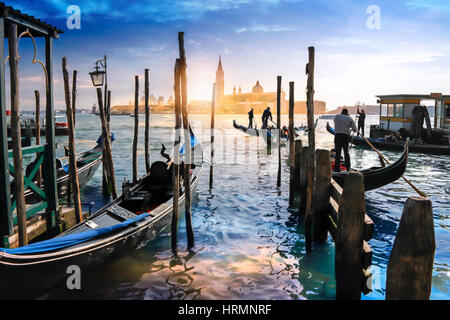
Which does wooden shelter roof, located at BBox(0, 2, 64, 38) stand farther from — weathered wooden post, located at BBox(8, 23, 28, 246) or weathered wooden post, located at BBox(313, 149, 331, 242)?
weathered wooden post, located at BBox(313, 149, 331, 242)

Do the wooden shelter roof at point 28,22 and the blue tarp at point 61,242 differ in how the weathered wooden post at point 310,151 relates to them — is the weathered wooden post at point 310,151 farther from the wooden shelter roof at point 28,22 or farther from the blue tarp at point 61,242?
the wooden shelter roof at point 28,22

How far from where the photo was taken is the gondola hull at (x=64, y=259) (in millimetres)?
3330

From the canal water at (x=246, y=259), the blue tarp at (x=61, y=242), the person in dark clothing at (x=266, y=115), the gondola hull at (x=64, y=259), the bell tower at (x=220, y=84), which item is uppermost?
the bell tower at (x=220, y=84)

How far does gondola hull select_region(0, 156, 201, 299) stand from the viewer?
3330mm

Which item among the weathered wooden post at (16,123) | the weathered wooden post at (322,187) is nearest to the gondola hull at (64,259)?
the weathered wooden post at (16,123)

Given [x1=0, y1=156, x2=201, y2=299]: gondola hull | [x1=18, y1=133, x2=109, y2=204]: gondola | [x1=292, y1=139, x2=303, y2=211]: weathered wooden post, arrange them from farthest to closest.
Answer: [x1=18, y1=133, x2=109, y2=204]: gondola, [x1=292, y1=139, x2=303, y2=211]: weathered wooden post, [x1=0, y1=156, x2=201, y2=299]: gondola hull

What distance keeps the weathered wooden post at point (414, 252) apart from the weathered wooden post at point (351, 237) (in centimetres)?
84

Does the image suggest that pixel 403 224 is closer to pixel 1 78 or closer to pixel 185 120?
pixel 185 120

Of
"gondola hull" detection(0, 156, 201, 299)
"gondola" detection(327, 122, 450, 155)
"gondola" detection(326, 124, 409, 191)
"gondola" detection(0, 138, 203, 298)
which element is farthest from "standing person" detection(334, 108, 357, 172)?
"gondola" detection(327, 122, 450, 155)

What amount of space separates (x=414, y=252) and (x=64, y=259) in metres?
3.41

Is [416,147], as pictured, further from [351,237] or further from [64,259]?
[64,259]

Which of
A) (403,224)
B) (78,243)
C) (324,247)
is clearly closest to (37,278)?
(78,243)

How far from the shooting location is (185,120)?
5344 mm

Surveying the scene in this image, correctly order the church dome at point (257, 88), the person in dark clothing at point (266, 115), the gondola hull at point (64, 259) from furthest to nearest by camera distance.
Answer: the church dome at point (257, 88) → the person in dark clothing at point (266, 115) → the gondola hull at point (64, 259)
